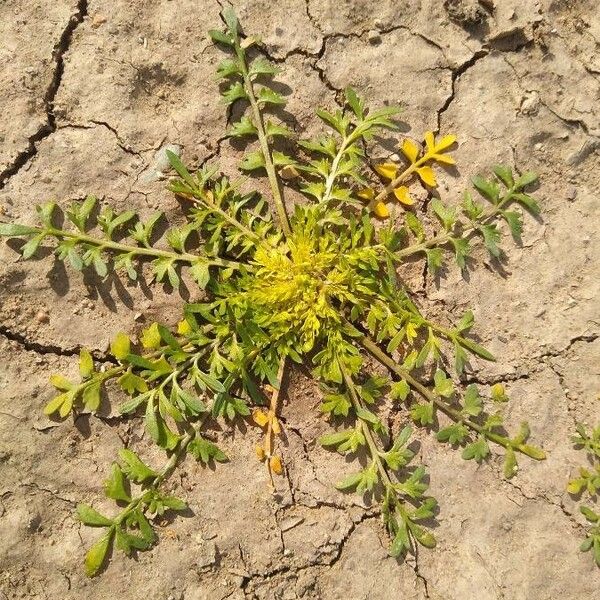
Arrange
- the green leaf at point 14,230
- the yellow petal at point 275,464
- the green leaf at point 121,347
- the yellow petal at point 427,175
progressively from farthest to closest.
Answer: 1. the yellow petal at point 427,175
2. the yellow petal at point 275,464
3. the green leaf at point 121,347
4. the green leaf at point 14,230

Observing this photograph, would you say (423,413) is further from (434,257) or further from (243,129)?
(243,129)

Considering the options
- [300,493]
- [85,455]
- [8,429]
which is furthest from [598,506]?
[8,429]

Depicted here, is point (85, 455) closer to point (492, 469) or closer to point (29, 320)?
point (29, 320)

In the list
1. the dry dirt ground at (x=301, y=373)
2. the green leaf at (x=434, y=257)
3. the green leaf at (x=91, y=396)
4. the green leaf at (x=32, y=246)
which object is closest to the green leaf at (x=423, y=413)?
the dry dirt ground at (x=301, y=373)

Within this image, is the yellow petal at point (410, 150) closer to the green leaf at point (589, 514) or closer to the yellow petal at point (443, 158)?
the yellow petal at point (443, 158)

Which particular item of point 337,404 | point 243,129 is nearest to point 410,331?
point 337,404
